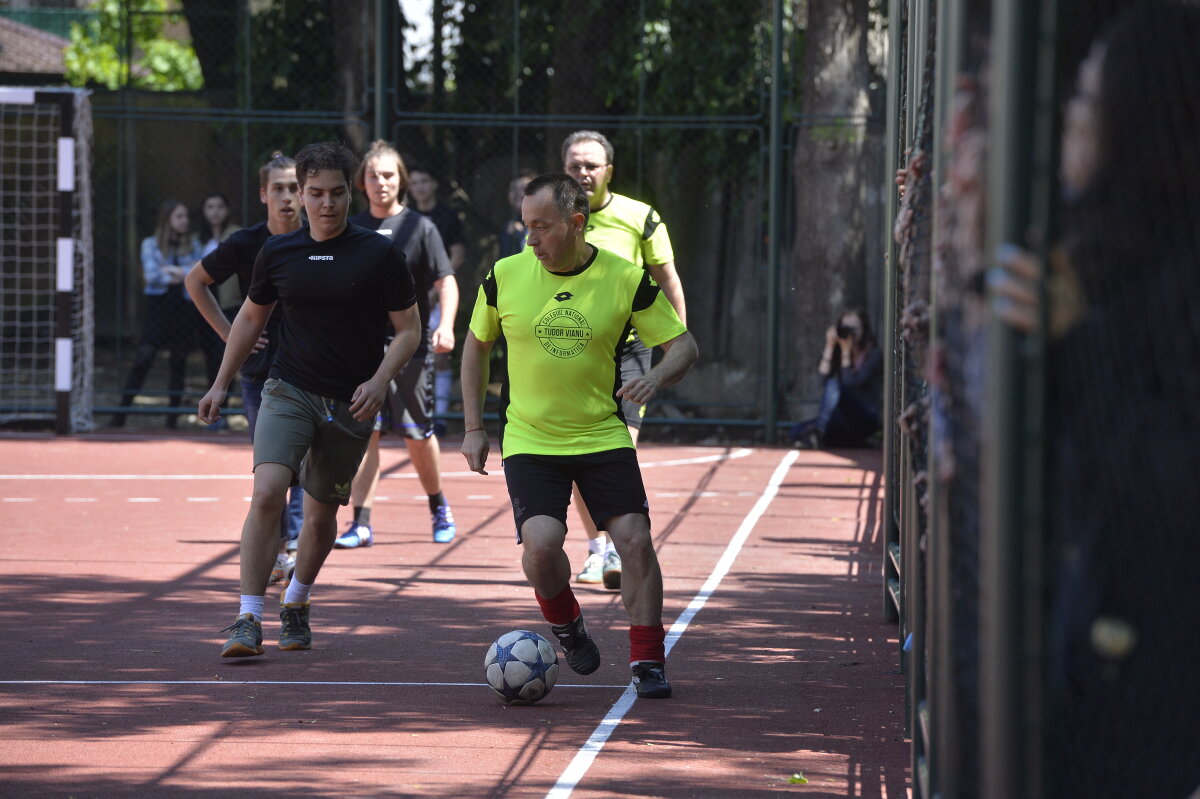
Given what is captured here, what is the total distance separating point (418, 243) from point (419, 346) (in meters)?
0.58

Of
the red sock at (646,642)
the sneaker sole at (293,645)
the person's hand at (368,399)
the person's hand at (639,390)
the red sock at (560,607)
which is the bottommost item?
the sneaker sole at (293,645)

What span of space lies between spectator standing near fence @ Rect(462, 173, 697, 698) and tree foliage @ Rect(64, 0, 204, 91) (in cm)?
1114

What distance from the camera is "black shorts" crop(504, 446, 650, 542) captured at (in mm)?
5902

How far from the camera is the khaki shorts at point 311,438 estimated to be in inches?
254

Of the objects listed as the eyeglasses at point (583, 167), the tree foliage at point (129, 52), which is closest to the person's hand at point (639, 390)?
the eyeglasses at point (583, 167)

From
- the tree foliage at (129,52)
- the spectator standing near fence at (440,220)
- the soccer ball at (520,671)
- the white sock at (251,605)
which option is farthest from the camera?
the tree foliage at (129,52)

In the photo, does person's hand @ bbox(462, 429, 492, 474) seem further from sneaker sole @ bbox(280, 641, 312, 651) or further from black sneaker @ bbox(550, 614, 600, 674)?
sneaker sole @ bbox(280, 641, 312, 651)

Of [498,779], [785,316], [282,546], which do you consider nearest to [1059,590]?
[498,779]

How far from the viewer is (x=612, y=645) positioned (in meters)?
6.84

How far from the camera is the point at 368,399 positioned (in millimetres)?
6375

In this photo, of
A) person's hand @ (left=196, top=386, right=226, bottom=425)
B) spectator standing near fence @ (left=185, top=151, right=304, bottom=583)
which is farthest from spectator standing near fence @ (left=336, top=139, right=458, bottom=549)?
person's hand @ (left=196, top=386, right=226, bottom=425)

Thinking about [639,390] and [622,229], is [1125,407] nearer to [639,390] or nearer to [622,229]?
[639,390]

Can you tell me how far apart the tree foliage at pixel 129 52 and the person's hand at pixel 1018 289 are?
14.4m

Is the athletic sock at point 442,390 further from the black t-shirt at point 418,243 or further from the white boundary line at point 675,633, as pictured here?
the black t-shirt at point 418,243
